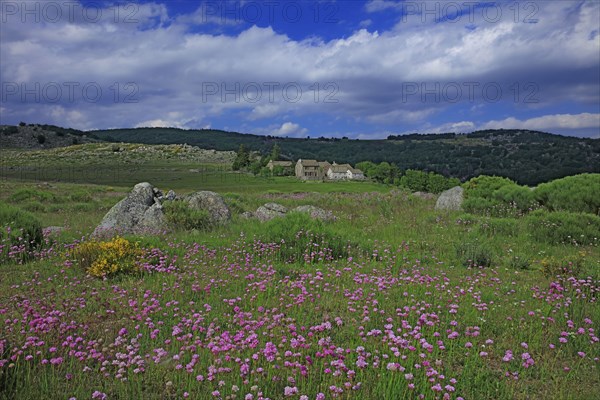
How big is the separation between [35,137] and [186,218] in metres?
132

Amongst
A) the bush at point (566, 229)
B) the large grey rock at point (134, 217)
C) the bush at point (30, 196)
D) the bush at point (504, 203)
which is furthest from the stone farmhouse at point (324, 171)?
the bush at point (566, 229)

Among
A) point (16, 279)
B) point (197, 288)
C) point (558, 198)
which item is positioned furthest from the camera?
point (558, 198)

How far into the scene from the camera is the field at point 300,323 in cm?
364

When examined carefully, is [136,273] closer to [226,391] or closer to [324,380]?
[226,391]

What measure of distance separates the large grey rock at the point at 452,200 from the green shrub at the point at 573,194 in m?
3.33

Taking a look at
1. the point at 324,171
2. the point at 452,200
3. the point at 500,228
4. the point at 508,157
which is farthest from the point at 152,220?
the point at 508,157

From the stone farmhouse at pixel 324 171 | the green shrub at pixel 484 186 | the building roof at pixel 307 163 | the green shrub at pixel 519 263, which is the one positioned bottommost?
the green shrub at pixel 519 263

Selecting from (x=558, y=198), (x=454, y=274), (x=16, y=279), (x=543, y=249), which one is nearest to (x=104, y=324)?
(x=16, y=279)

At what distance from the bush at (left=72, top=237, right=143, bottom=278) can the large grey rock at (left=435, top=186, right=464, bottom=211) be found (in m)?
15.2

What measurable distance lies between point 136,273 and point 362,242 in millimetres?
5746

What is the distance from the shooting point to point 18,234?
9.39m

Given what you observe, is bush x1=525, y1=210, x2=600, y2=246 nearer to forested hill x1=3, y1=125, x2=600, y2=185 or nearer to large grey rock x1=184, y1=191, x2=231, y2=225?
large grey rock x1=184, y1=191, x2=231, y2=225

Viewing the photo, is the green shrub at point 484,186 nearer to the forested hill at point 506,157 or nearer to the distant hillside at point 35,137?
the forested hill at point 506,157

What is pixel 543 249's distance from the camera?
10.4m
